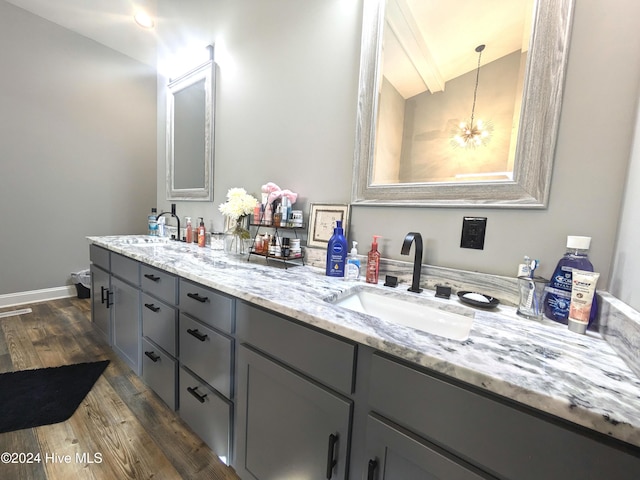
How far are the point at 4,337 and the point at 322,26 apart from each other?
3.29 metres

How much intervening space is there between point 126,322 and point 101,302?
1.77 feet

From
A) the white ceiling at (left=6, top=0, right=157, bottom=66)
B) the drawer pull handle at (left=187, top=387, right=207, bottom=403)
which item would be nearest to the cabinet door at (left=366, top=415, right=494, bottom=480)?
the drawer pull handle at (left=187, top=387, right=207, bottom=403)

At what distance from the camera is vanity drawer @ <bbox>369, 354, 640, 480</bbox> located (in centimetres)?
42

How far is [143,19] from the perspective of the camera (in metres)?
2.56

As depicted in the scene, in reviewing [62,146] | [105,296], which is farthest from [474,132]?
[62,146]

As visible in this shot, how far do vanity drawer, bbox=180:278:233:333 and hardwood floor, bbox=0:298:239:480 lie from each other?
2.18 feet

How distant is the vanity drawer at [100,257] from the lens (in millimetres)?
1867

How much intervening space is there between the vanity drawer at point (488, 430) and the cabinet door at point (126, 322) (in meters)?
1.56

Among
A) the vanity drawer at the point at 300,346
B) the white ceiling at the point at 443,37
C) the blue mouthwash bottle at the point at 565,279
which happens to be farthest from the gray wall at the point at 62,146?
the blue mouthwash bottle at the point at 565,279

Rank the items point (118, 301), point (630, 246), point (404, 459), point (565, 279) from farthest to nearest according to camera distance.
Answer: point (118, 301)
point (565, 279)
point (630, 246)
point (404, 459)

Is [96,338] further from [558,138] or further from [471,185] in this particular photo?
[558,138]

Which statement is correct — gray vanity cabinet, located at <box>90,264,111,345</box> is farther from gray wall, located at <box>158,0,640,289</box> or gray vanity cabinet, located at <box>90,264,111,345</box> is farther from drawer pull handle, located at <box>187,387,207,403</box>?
drawer pull handle, located at <box>187,387,207,403</box>

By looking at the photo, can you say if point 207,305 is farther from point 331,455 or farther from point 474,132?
point 474,132

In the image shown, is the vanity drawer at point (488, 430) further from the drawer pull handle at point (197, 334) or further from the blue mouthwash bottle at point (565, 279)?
the drawer pull handle at point (197, 334)
